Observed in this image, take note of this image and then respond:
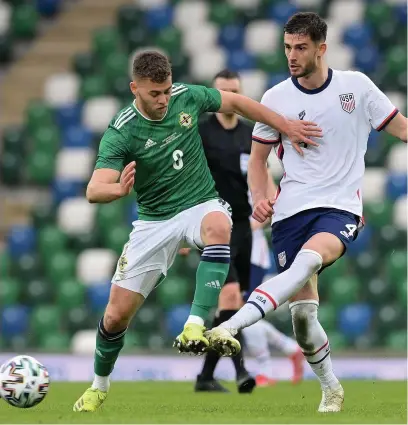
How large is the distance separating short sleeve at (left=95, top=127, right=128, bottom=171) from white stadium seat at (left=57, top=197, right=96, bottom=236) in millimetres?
8453

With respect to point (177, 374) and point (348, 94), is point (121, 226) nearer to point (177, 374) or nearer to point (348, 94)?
point (177, 374)

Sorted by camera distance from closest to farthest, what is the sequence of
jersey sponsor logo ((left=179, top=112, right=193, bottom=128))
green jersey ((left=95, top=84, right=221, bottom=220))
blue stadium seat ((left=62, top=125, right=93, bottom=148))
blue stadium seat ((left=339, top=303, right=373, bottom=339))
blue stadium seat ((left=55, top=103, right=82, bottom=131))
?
1. green jersey ((left=95, top=84, right=221, bottom=220))
2. jersey sponsor logo ((left=179, top=112, right=193, bottom=128))
3. blue stadium seat ((left=339, top=303, right=373, bottom=339))
4. blue stadium seat ((left=62, top=125, right=93, bottom=148))
5. blue stadium seat ((left=55, top=103, right=82, bottom=131))

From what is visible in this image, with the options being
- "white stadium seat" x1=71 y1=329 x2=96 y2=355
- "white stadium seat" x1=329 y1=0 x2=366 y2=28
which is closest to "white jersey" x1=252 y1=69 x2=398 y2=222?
"white stadium seat" x1=71 y1=329 x2=96 y2=355

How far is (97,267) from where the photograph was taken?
1519cm

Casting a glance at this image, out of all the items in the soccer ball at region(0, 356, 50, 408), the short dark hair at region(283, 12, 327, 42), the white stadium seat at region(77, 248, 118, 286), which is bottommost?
the white stadium seat at region(77, 248, 118, 286)

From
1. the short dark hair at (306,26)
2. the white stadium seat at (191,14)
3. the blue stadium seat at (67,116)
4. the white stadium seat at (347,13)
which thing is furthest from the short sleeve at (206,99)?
the white stadium seat at (191,14)

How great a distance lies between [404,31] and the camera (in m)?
17.3

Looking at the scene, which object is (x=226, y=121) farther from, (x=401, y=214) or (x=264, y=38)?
(x=264, y=38)

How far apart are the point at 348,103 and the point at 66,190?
927 cm

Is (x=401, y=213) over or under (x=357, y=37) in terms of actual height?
under

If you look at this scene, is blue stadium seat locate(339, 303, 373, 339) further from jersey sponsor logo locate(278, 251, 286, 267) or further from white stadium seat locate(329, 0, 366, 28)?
jersey sponsor logo locate(278, 251, 286, 267)

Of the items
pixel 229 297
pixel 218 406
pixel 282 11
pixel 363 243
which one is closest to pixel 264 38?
pixel 282 11

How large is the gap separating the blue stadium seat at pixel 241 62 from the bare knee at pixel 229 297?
26.4ft

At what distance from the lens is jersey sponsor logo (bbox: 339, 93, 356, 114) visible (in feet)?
24.0
